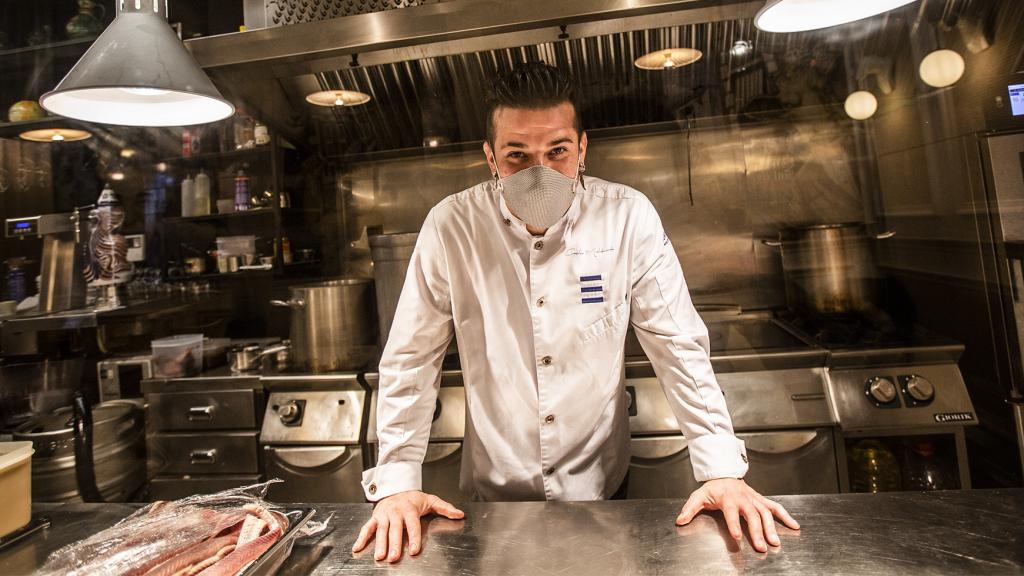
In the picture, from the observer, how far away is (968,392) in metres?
2.13

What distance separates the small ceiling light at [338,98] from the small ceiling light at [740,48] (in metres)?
1.90

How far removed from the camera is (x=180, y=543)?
36.7 inches

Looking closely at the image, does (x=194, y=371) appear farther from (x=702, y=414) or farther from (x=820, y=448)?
(x=820, y=448)

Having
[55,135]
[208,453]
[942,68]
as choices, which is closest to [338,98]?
[55,135]

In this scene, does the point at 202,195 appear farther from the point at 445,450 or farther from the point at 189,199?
the point at 445,450

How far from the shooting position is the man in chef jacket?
1375 millimetres

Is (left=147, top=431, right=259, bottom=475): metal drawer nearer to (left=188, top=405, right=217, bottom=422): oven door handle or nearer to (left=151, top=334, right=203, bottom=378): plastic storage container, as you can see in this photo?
(left=188, top=405, right=217, bottom=422): oven door handle

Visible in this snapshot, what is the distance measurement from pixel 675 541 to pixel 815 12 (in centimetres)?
123

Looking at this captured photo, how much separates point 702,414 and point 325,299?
73.1 inches

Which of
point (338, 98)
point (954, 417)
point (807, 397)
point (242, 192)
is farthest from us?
point (242, 192)

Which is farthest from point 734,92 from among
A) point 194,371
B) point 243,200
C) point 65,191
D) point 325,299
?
point 65,191

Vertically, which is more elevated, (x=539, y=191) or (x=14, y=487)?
(x=539, y=191)

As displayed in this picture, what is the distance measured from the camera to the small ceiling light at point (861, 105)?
2781 millimetres

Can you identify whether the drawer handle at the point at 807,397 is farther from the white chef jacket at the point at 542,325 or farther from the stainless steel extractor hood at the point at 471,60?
the stainless steel extractor hood at the point at 471,60
